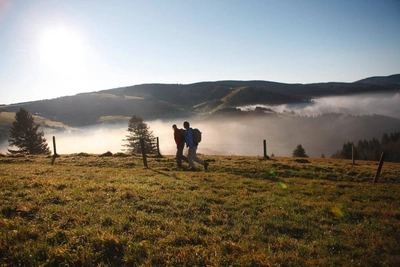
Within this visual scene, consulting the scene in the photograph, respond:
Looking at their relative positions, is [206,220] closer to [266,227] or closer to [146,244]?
[266,227]

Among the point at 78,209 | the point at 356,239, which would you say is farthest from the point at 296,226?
the point at 78,209

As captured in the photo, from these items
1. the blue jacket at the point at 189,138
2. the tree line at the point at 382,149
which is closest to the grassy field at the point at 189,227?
the blue jacket at the point at 189,138

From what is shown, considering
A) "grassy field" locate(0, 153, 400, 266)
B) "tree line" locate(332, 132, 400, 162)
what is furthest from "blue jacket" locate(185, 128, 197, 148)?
A: "tree line" locate(332, 132, 400, 162)

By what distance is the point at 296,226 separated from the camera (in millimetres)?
6695

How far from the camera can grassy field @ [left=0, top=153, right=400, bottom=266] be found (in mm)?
4871

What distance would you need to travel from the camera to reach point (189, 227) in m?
6.40

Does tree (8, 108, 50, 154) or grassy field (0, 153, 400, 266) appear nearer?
grassy field (0, 153, 400, 266)

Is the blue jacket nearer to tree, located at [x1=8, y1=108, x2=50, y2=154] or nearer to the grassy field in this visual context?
the grassy field

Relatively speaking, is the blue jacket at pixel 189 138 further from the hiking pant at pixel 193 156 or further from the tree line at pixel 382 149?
the tree line at pixel 382 149

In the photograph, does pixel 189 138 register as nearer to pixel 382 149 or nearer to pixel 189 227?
pixel 189 227

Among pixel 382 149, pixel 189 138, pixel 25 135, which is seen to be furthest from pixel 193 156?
pixel 382 149

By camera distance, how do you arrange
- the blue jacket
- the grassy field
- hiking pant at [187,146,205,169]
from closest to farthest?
1. the grassy field
2. the blue jacket
3. hiking pant at [187,146,205,169]

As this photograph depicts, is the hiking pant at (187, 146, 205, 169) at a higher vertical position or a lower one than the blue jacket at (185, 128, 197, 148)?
lower

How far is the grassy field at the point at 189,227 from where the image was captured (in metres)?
4.87
